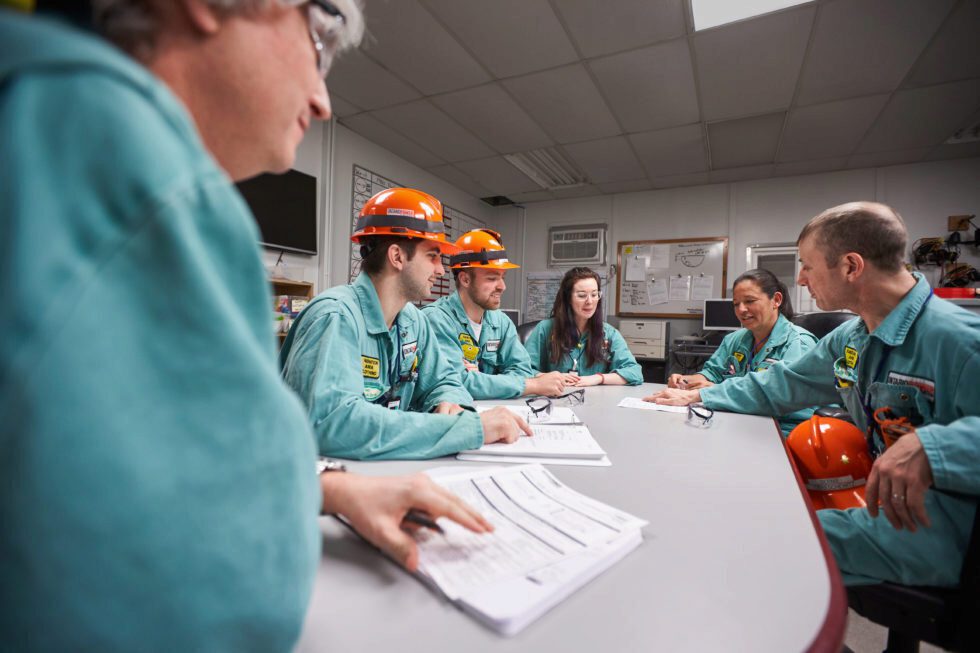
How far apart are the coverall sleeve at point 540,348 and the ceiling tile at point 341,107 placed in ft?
7.57

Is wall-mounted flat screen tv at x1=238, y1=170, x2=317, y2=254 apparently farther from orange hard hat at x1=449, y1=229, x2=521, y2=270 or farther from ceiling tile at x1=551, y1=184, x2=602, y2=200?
ceiling tile at x1=551, y1=184, x2=602, y2=200

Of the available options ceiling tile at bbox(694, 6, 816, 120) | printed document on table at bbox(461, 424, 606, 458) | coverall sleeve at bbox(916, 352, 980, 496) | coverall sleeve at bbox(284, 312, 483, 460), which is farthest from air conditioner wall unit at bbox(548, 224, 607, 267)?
coverall sleeve at bbox(284, 312, 483, 460)

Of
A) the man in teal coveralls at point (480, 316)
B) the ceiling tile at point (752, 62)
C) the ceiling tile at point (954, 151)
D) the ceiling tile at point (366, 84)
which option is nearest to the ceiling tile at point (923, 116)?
the ceiling tile at point (954, 151)

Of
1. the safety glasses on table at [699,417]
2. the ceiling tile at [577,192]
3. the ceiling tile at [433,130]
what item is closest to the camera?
the safety glasses on table at [699,417]

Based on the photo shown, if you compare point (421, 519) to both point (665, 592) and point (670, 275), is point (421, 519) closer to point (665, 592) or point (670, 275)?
point (665, 592)

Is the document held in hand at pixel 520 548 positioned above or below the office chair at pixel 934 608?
above

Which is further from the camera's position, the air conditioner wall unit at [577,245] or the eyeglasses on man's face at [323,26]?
the air conditioner wall unit at [577,245]

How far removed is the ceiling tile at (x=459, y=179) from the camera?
15.8 ft

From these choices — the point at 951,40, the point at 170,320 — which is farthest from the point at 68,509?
the point at 951,40

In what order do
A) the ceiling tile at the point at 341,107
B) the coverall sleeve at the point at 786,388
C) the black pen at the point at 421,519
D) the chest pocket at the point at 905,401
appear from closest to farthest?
the black pen at the point at 421,519
the chest pocket at the point at 905,401
the coverall sleeve at the point at 786,388
the ceiling tile at the point at 341,107

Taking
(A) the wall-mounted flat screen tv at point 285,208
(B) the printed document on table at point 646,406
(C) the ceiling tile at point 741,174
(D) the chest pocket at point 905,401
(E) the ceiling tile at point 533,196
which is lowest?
(B) the printed document on table at point 646,406

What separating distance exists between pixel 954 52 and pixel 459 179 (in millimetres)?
4039

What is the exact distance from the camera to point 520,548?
0.56 metres

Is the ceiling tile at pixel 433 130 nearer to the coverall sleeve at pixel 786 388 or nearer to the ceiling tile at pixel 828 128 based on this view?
the ceiling tile at pixel 828 128
